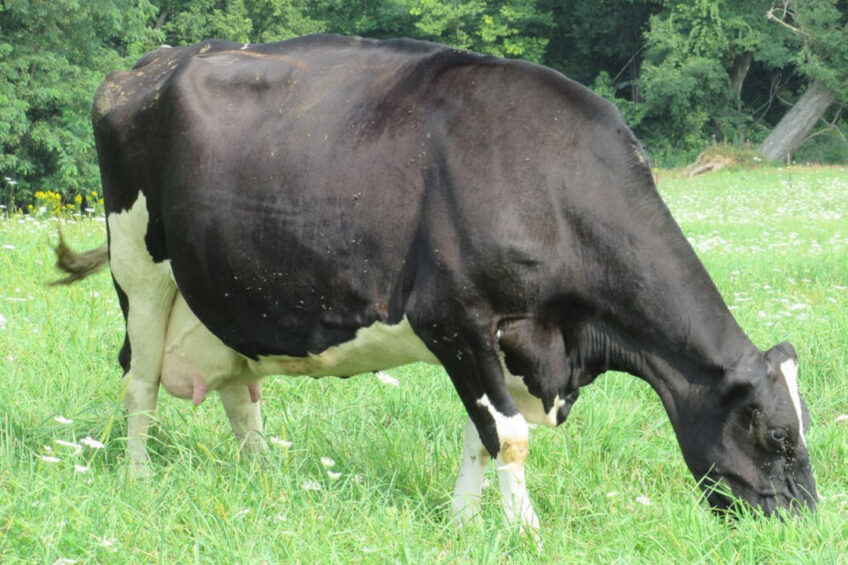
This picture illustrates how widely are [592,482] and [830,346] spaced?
110 inches

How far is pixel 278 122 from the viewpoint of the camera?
14.0ft

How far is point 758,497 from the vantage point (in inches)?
150

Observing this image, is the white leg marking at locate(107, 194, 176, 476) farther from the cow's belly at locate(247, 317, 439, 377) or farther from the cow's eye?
the cow's eye

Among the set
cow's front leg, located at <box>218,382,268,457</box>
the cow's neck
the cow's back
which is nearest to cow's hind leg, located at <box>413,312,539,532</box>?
the cow's back

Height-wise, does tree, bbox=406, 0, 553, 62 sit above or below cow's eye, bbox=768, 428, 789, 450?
below

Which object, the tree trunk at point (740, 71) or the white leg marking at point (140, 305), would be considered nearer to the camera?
the white leg marking at point (140, 305)

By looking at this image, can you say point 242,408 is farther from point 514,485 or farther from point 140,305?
point 514,485

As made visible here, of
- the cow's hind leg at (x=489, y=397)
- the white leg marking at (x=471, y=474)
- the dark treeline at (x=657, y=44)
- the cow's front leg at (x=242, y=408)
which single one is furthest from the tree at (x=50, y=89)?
the cow's hind leg at (x=489, y=397)

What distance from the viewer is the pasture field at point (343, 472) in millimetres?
3402

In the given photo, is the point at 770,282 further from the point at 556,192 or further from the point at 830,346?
the point at 556,192

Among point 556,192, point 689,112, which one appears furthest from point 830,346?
point 689,112

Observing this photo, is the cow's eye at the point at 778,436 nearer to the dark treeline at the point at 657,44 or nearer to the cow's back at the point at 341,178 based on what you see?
the cow's back at the point at 341,178

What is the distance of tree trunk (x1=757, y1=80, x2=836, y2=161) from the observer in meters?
35.5

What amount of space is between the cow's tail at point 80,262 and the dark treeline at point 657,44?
60.5 ft
